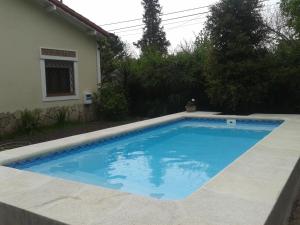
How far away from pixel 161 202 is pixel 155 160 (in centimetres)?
368

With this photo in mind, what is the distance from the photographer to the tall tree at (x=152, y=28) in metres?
35.3

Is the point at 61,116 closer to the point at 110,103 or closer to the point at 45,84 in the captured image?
the point at 45,84

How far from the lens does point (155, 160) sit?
720 cm

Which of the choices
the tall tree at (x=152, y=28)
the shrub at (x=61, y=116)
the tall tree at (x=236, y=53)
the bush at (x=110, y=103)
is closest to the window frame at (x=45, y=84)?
the shrub at (x=61, y=116)

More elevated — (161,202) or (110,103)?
(110,103)

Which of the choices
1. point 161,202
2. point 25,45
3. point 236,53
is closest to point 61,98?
point 25,45

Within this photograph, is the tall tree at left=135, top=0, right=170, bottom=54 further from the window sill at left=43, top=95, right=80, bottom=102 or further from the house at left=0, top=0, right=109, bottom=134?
the window sill at left=43, top=95, right=80, bottom=102

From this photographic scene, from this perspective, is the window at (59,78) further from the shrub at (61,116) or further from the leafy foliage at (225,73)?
the leafy foliage at (225,73)

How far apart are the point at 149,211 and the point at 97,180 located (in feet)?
9.33

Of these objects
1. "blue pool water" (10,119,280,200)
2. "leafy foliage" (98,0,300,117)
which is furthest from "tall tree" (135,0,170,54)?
"blue pool water" (10,119,280,200)

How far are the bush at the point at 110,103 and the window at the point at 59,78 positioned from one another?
4.09 ft

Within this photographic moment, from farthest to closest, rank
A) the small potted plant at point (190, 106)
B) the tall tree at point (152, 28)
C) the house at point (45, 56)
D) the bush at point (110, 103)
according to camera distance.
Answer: the tall tree at point (152, 28), the small potted plant at point (190, 106), the bush at point (110, 103), the house at point (45, 56)

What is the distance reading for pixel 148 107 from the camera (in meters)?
14.3

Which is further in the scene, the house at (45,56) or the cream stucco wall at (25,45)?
the house at (45,56)
